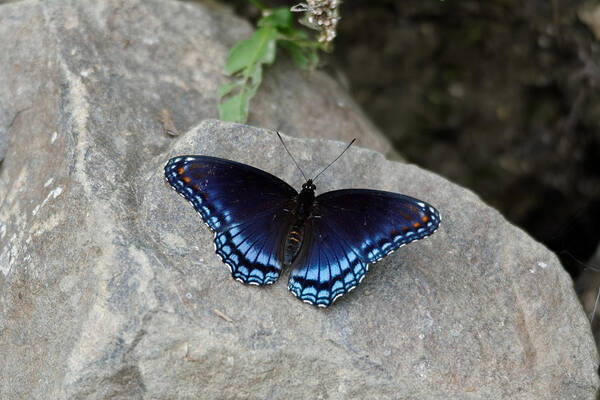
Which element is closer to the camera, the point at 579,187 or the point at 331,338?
the point at 331,338

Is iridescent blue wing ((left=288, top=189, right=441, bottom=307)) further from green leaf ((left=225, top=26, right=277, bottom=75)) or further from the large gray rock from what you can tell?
green leaf ((left=225, top=26, right=277, bottom=75))

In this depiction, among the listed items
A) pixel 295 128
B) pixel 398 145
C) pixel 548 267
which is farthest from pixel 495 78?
pixel 548 267

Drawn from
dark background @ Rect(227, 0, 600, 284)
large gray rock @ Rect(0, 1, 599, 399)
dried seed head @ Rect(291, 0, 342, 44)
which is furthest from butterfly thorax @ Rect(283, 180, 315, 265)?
dark background @ Rect(227, 0, 600, 284)

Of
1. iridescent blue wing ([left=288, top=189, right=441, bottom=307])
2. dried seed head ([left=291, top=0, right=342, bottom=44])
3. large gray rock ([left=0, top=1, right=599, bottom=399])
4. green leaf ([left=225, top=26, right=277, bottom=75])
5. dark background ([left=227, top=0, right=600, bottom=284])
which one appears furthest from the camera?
dark background ([left=227, top=0, right=600, bottom=284])

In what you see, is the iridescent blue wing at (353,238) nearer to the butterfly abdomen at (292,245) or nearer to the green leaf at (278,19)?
the butterfly abdomen at (292,245)

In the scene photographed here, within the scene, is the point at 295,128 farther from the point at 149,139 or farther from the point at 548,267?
the point at 548,267

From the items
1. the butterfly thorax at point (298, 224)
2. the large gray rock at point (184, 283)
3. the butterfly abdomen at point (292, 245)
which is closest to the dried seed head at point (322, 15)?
the large gray rock at point (184, 283)
